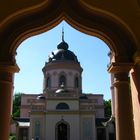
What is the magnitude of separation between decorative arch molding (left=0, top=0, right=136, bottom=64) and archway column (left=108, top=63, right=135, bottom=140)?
0.86 feet

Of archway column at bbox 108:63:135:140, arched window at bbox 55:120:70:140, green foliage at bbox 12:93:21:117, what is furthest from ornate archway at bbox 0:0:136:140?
green foliage at bbox 12:93:21:117

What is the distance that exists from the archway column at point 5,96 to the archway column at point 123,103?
8.67 ft

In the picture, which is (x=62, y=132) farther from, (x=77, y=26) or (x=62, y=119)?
(x=77, y=26)

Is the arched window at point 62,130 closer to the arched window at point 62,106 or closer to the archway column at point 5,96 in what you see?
the arched window at point 62,106

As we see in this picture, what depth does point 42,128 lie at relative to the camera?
4088 centimetres

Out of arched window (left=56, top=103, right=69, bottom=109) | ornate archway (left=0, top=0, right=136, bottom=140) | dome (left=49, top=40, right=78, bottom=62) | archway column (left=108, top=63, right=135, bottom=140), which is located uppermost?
dome (left=49, top=40, right=78, bottom=62)

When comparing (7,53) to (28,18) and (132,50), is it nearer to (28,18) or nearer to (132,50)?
(28,18)

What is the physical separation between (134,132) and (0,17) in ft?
14.3

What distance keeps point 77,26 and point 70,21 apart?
233mm

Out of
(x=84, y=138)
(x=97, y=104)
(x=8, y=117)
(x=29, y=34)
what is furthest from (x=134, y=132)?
(x=97, y=104)

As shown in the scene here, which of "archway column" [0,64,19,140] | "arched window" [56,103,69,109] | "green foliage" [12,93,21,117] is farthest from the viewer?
"green foliage" [12,93,21,117]

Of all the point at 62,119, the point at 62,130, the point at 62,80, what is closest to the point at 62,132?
the point at 62,130

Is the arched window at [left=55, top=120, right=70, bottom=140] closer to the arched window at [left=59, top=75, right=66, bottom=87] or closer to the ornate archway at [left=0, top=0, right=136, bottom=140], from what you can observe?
the arched window at [left=59, top=75, right=66, bottom=87]

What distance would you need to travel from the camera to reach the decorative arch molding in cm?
755
